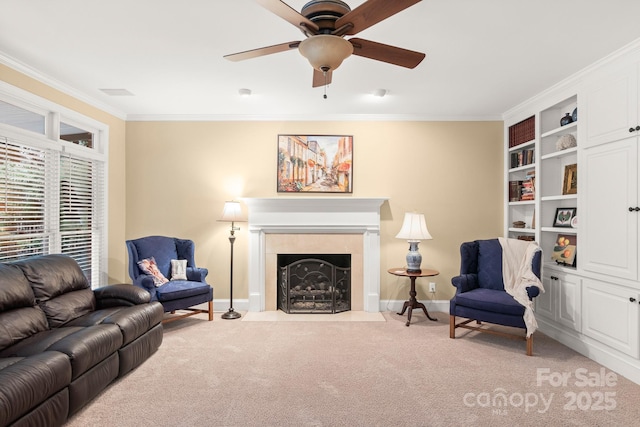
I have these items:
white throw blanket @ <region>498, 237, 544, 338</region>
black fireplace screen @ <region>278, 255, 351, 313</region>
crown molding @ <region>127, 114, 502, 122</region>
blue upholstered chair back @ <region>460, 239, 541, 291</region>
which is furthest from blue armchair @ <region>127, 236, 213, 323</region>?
white throw blanket @ <region>498, 237, 544, 338</region>

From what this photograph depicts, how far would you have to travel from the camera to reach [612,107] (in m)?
3.13

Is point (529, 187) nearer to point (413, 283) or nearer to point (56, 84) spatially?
point (413, 283)

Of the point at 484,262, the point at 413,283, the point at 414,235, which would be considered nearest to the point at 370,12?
the point at 414,235

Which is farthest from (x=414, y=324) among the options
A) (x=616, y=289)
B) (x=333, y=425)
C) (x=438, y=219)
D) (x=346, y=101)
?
(x=346, y=101)

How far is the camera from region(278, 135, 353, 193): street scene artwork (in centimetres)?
489

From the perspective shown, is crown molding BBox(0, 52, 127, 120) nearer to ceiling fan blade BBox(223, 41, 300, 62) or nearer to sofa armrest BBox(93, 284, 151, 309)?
sofa armrest BBox(93, 284, 151, 309)

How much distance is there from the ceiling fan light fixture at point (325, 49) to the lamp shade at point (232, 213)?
2.83 meters

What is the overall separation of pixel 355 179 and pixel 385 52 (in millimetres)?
2774

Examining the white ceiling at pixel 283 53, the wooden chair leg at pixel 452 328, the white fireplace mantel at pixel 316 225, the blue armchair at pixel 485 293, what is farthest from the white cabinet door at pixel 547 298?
the white ceiling at pixel 283 53

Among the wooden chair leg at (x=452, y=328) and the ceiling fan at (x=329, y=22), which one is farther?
the wooden chair leg at (x=452, y=328)

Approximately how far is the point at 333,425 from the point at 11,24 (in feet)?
11.5

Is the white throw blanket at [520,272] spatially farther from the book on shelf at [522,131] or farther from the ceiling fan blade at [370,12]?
the ceiling fan blade at [370,12]

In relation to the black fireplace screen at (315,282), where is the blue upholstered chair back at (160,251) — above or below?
above

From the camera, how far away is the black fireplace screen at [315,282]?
4828 millimetres
